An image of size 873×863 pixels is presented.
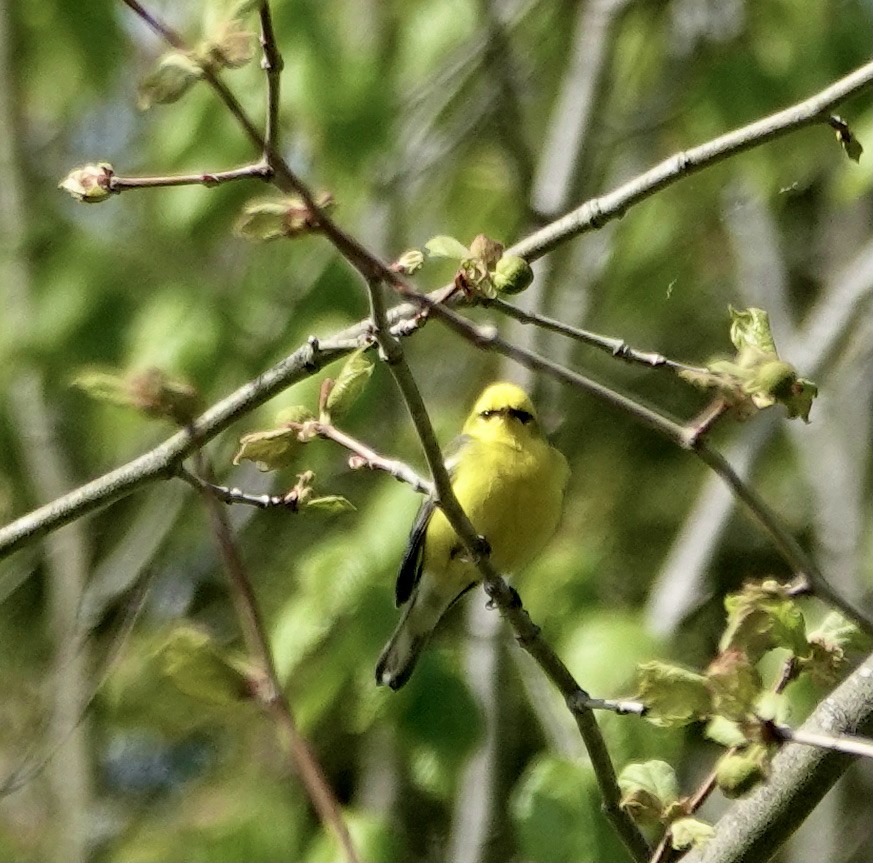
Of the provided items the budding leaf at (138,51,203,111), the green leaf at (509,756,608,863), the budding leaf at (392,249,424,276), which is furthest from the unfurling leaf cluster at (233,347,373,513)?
the green leaf at (509,756,608,863)

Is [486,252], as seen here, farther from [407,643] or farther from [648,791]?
[407,643]

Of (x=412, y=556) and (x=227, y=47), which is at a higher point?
(x=412, y=556)

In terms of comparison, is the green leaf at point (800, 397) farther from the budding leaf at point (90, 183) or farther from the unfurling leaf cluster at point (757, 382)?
the budding leaf at point (90, 183)

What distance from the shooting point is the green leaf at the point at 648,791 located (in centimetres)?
125

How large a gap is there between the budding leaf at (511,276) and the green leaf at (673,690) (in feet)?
0.97

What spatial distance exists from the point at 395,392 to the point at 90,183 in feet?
9.57

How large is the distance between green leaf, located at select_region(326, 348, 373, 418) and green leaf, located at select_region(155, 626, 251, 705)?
29cm

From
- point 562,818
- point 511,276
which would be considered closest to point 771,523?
point 511,276

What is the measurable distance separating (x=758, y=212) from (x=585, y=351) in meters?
1.14

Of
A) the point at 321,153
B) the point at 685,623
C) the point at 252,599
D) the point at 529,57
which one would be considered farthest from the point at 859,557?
the point at 252,599

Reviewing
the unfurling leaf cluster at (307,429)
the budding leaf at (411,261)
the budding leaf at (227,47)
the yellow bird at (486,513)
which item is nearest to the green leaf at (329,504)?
the unfurling leaf cluster at (307,429)

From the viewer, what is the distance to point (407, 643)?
281cm

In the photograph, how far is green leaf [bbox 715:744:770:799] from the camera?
102 cm

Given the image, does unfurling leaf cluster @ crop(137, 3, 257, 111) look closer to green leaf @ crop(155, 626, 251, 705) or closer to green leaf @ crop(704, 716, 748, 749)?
green leaf @ crop(155, 626, 251, 705)
